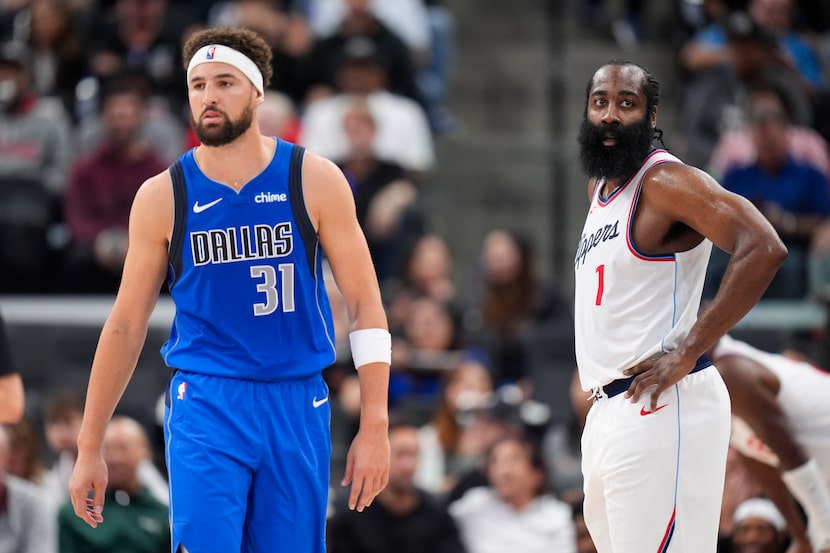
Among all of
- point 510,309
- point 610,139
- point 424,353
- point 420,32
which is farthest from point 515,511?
point 420,32

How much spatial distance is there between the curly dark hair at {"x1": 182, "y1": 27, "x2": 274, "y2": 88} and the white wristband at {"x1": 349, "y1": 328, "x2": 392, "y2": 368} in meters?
1.10

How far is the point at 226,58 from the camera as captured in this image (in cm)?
518

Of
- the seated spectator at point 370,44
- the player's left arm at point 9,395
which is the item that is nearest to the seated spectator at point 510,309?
the seated spectator at point 370,44

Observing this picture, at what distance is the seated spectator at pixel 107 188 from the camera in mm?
11672

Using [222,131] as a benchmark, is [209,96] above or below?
above

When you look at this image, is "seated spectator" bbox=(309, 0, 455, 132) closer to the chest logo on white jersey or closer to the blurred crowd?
the blurred crowd

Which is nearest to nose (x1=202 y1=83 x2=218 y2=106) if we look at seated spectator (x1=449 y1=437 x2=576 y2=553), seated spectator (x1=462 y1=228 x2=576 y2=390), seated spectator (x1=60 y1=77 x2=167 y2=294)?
seated spectator (x1=449 y1=437 x2=576 y2=553)

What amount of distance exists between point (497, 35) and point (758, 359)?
846cm

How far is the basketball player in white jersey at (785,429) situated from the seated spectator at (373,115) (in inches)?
230

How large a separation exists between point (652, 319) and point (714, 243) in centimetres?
38

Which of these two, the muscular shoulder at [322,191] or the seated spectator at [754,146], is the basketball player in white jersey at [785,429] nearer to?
the muscular shoulder at [322,191]

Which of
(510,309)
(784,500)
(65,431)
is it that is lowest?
(65,431)

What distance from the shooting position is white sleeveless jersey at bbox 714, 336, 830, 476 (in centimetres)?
627

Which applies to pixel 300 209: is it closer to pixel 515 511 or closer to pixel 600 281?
pixel 600 281
